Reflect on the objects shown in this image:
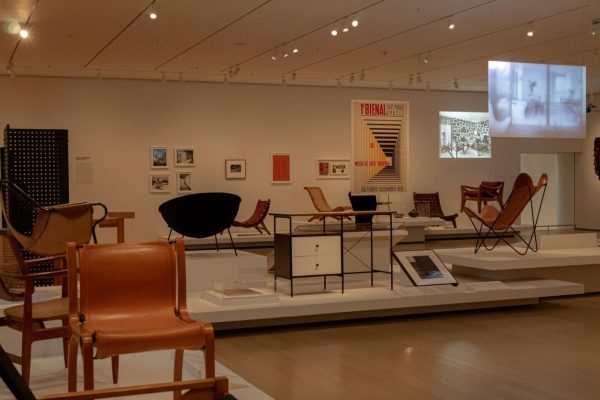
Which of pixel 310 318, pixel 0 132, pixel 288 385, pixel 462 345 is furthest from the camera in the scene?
pixel 0 132

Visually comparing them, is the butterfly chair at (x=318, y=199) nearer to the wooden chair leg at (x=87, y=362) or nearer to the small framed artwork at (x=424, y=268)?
the small framed artwork at (x=424, y=268)

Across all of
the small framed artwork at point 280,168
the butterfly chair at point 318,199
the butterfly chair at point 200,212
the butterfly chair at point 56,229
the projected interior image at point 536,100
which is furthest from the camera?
the small framed artwork at point 280,168

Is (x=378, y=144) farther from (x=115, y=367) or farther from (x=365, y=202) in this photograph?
(x=115, y=367)

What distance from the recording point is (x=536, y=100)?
11234 mm

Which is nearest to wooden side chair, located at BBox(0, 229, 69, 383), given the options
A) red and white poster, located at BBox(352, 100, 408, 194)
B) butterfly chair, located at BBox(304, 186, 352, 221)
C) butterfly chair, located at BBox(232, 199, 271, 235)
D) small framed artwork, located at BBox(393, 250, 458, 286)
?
small framed artwork, located at BBox(393, 250, 458, 286)

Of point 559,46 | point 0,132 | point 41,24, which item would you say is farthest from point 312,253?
point 0,132

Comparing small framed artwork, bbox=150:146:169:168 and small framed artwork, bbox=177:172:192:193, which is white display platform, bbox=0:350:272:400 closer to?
small framed artwork, bbox=150:146:169:168

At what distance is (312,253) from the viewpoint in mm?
7484

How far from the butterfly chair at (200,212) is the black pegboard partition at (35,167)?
1256 millimetres

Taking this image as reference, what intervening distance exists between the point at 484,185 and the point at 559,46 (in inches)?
226

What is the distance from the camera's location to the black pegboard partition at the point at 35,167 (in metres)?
8.91

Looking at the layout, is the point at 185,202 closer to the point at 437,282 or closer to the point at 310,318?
the point at 310,318

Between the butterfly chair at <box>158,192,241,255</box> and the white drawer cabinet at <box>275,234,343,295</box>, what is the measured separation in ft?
5.99

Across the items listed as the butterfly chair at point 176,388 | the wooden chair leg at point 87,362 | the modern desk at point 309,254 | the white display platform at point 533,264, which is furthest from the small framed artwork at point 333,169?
the butterfly chair at point 176,388
